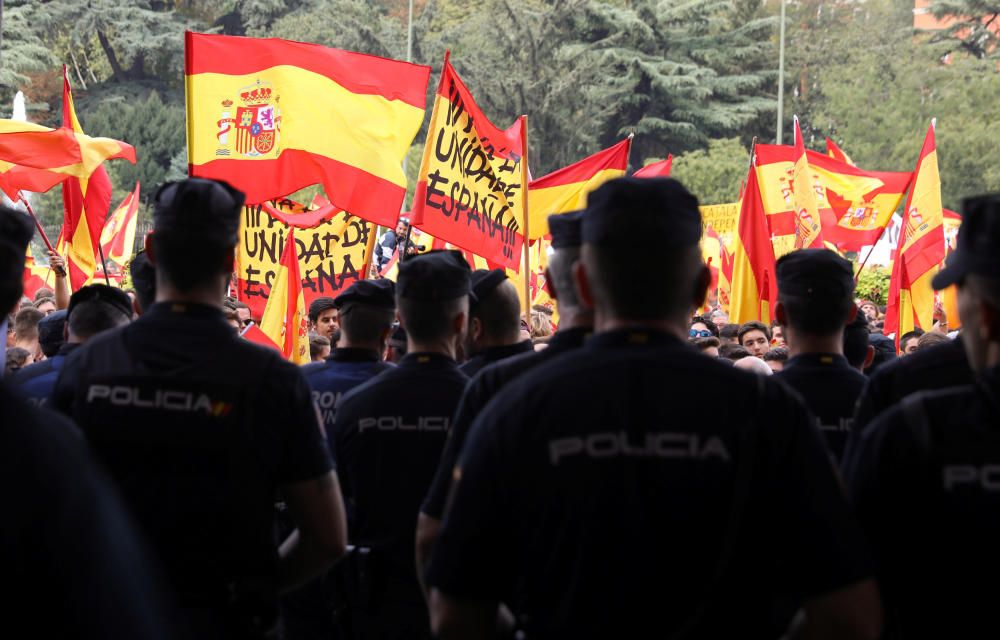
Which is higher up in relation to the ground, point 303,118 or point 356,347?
point 303,118

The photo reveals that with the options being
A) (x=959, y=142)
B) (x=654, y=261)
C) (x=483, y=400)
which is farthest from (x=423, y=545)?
(x=959, y=142)

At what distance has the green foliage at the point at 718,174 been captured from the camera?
47.1 meters

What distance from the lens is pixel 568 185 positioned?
36.6 feet

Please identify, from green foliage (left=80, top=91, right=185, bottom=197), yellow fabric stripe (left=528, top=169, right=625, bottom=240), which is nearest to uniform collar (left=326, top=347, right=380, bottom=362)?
yellow fabric stripe (left=528, top=169, right=625, bottom=240)

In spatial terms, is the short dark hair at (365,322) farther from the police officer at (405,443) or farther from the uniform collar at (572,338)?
the uniform collar at (572,338)

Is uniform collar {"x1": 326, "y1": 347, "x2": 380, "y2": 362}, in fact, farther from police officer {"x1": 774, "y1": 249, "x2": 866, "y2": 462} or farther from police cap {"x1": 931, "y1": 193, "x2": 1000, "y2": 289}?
police cap {"x1": 931, "y1": 193, "x2": 1000, "y2": 289}

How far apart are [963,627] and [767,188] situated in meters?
12.8

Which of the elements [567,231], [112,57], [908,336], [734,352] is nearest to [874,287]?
[908,336]

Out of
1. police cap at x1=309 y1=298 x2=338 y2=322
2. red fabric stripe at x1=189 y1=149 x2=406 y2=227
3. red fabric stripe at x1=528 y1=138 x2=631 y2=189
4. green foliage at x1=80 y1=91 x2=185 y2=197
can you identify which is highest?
→ green foliage at x1=80 y1=91 x2=185 y2=197

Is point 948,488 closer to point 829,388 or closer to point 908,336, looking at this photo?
point 829,388

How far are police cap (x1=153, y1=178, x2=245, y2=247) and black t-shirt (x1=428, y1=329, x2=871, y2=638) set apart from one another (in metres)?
1.12

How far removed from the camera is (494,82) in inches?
2130

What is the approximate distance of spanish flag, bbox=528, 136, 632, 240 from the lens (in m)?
11.0

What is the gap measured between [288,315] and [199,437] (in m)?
5.35
